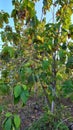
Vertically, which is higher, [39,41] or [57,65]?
[39,41]

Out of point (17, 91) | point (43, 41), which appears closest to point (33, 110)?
point (43, 41)

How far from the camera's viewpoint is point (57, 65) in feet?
8.97

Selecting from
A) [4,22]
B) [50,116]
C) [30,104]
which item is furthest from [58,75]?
[30,104]

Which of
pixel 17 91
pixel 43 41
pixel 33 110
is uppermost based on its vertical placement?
pixel 43 41

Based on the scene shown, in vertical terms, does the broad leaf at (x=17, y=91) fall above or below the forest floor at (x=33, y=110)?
below

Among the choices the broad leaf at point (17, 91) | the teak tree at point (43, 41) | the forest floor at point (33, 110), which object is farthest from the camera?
the forest floor at point (33, 110)

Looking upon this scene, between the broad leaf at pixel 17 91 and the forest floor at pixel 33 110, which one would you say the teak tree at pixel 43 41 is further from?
the forest floor at pixel 33 110

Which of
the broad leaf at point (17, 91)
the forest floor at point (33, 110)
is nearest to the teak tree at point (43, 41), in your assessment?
the broad leaf at point (17, 91)

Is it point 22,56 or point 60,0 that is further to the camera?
point 60,0

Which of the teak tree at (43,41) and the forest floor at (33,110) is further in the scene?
the forest floor at (33,110)

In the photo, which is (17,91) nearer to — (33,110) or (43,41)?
(43,41)

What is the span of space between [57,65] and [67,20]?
1.36 ft

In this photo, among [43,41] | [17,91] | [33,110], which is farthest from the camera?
[33,110]

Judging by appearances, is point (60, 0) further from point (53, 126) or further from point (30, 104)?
point (30, 104)
